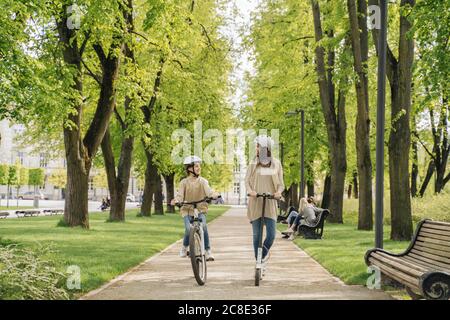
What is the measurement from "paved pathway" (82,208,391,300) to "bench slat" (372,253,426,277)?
43cm

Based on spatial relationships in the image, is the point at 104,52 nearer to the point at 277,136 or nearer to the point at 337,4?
the point at 337,4

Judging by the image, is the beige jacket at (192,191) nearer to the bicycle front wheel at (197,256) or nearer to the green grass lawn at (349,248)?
the bicycle front wheel at (197,256)

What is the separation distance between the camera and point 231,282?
10.1 meters

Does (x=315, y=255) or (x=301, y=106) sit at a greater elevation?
(x=301, y=106)

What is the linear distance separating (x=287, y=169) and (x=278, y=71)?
6901mm

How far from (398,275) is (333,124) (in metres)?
20.0

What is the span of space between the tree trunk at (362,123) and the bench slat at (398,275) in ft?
37.0

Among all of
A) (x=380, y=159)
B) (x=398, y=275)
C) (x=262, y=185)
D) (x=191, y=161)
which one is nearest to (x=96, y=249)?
(x=191, y=161)

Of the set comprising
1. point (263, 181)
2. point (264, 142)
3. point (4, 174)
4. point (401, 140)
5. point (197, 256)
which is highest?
point (4, 174)

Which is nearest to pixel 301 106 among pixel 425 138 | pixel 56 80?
pixel 425 138

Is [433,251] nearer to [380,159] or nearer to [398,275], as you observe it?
[398,275]

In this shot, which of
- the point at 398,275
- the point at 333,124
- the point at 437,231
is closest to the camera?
the point at 398,275

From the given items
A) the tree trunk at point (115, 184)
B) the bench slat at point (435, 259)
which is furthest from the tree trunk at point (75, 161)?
the bench slat at point (435, 259)

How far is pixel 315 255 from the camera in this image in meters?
14.6
